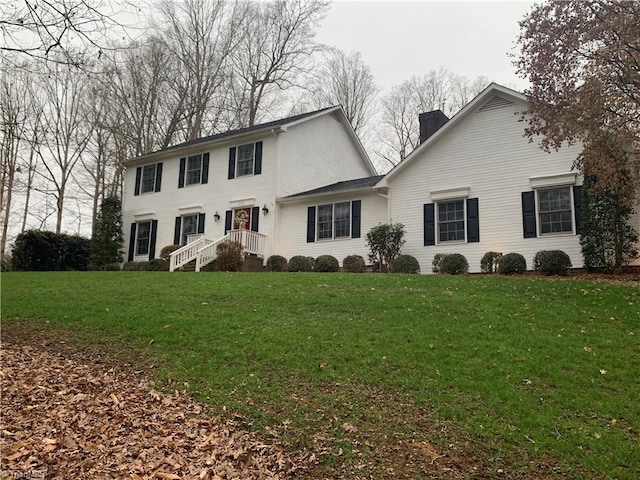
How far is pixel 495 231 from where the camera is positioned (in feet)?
48.9

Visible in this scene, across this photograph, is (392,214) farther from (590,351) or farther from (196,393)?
(196,393)

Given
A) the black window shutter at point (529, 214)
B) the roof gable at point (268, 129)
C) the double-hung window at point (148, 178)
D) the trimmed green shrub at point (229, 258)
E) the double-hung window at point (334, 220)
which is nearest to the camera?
the black window shutter at point (529, 214)

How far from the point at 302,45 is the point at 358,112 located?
575 cm

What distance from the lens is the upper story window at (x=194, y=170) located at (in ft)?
70.5

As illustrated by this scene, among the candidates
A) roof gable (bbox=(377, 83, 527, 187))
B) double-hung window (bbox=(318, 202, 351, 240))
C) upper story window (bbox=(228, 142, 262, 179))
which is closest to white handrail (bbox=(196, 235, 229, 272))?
upper story window (bbox=(228, 142, 262, 179))

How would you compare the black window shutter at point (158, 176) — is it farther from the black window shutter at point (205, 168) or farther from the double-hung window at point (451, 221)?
the double-hung window at point (451, 221)


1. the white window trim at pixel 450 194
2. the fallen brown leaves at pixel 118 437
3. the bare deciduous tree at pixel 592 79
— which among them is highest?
the bare deciduous tree at pixel 592 79

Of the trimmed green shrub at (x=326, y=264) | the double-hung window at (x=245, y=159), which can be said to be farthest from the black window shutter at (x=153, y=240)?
the trimmed green shrub at (x=326, y=264)

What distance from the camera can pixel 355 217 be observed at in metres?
Result: 17.8

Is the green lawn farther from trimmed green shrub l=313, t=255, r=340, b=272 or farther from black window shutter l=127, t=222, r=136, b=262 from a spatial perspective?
black window shutter l=127, t=222, r=136, b=262

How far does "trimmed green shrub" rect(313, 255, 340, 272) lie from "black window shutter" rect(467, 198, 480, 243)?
442 centimetres

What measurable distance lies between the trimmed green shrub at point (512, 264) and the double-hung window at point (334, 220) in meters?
5.69

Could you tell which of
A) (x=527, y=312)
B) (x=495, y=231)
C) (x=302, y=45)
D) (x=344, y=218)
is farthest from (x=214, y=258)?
(x=302, y=45)

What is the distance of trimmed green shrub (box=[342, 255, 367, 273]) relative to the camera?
16.3m
